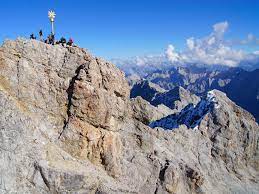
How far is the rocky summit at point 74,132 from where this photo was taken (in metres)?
51.0

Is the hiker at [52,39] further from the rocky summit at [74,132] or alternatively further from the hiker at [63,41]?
the rocky summit at [74,132]

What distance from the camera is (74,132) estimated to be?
194ft

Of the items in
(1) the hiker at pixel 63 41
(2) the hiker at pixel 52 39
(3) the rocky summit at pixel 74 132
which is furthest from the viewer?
(1) the hiker at pixel 63 41

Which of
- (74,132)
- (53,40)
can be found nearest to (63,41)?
(53,40)

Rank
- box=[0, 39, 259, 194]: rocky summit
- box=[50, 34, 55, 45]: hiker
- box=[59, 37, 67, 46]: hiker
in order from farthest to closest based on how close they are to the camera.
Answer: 1. box=[59, 37, 67, 46]: hiker
2. box=[50, 34, 55, 45]: hiker
3. box=[0, 39, 259, 194]: rocky summit

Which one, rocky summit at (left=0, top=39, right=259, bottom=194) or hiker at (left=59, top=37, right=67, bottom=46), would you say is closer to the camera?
rocky summit at (left=0, top=39, right=259, bottom=194)

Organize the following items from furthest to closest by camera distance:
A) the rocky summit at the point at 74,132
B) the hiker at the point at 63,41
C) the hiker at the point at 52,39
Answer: the hiker at the point at 63,41
the hiker at the point at 52,39
the rocky summit at the point at 74,132

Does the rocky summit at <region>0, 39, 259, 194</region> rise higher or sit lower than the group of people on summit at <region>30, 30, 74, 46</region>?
lower

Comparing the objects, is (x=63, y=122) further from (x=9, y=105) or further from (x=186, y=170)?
(x=186, y=170)

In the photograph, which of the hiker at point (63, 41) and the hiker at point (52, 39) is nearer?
the hiker at point (52, 39)

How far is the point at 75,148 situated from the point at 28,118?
9.18 m

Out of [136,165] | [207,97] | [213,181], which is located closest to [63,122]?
[136,165]

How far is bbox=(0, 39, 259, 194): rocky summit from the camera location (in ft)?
167

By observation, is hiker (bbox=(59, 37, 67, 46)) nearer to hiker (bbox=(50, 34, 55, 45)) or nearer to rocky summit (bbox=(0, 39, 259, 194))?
hiker (bbox=(50, 34, 55, 45))
